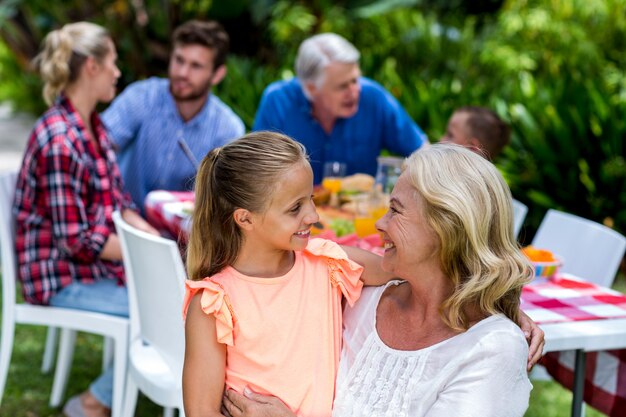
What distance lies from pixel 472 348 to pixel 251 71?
720cm

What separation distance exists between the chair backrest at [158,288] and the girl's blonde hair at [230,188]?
51cm

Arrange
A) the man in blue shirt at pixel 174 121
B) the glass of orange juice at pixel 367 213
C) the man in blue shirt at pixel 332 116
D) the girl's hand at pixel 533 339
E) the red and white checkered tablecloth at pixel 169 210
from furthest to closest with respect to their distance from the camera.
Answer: the man in blue shirt at pixel 174 121 < the man in blue shirt at pixel 332 116 < the red and white checkered tablecloth at pixel 169 210 < the glass of orange juice at pixel 367 213 < the girl's hand at pixel 533 339

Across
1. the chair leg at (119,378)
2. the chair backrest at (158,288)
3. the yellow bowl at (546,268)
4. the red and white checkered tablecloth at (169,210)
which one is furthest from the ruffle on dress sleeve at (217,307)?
the red and white checkered tablecloth at (169,210)

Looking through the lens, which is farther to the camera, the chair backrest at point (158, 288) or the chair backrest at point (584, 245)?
the chair backrest at point (584, 245)

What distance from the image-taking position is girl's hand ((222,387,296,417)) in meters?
2.08

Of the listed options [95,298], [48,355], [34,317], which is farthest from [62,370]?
[95,298]

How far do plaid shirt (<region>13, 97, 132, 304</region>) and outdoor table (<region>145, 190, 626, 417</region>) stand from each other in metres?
0.63

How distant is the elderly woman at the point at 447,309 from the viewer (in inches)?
75.5

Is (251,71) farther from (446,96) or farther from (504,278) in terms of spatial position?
(504,278)

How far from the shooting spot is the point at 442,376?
1.97 metres

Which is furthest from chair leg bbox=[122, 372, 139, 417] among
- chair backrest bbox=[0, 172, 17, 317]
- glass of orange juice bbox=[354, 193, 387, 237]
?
glass of orange juice bbox=[354, 193, 387, 237]

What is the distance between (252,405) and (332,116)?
8.92 ft

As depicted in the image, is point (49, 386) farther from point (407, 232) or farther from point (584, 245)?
point (407, 232)

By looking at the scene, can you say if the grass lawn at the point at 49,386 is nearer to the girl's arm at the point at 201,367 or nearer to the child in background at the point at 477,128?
the child in background at the point at 477,128
